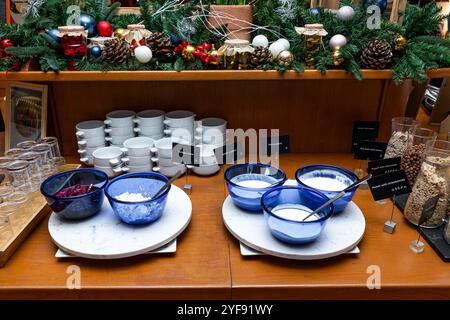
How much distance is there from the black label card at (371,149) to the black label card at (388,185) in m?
0.24

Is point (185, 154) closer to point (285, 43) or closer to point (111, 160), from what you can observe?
point (111, 160)

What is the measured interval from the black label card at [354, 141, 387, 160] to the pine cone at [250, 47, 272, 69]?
1.33 feet

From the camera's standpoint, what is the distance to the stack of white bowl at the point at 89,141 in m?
1.22

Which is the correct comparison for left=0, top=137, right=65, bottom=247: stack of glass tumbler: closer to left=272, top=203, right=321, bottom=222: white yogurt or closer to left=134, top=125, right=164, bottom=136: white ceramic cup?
left=134, top=125, right=164, bottom=136: white ceramic cup

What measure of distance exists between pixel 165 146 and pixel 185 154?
92mm

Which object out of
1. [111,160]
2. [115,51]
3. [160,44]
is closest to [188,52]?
[160,44]

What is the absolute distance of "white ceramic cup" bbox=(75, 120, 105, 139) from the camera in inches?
47.9

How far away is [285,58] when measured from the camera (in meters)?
1.04

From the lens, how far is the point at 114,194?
97 cm

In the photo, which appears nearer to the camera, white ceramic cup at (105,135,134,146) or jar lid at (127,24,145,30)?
jar lid at (127,24,145,30)

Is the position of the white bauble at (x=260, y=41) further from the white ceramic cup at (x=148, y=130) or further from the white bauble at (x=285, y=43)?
the white ceramic cup at (x=148, y=130)

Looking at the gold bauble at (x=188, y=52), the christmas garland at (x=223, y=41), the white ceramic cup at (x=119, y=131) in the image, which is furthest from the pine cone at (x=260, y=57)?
the white ceramic cup at (x=119, y=131)

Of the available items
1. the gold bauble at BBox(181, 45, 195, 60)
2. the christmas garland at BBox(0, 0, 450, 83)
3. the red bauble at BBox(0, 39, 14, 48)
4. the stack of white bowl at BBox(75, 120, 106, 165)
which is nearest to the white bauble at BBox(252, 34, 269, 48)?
the christmas garland at BBox(0, 0, 450, 83)

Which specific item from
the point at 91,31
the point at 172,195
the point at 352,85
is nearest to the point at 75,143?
the point at 91,31
